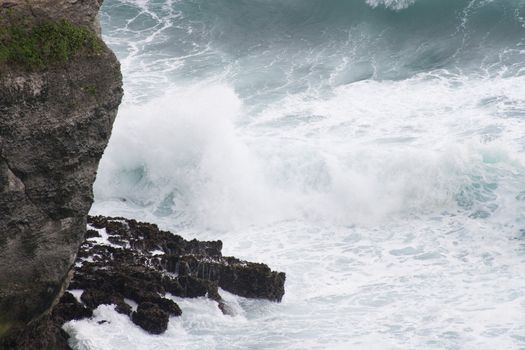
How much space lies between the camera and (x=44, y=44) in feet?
40.1

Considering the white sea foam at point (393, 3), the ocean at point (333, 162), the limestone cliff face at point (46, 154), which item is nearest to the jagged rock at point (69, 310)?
the ocean at point (333, 162)

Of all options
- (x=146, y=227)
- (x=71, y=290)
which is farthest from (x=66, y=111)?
(x=146, y=227)

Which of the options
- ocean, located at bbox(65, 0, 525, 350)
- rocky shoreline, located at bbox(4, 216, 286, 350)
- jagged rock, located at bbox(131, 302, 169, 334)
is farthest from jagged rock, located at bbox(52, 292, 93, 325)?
jagged rock, located at bbox(131, 302, 169, 334)

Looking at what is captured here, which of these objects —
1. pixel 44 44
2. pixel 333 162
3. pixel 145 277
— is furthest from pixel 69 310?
pixel 333 162

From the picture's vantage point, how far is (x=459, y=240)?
2497cm

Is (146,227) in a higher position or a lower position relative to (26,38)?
lower

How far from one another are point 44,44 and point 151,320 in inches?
267

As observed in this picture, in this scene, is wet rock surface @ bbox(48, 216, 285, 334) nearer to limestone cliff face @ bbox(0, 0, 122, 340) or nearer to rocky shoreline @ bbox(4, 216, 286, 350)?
rocky shoreline @ bbox(4, 216, 286, 350)

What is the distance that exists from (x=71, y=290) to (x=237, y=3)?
103ft

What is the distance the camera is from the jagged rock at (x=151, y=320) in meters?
16.9

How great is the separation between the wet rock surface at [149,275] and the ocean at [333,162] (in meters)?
0.34

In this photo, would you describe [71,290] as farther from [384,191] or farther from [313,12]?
[313,12]

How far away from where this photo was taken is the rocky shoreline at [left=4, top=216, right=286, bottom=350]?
16844 millimetres

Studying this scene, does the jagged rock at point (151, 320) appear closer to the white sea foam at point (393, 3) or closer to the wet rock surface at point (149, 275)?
the wet rock surface at point (149, 275)
